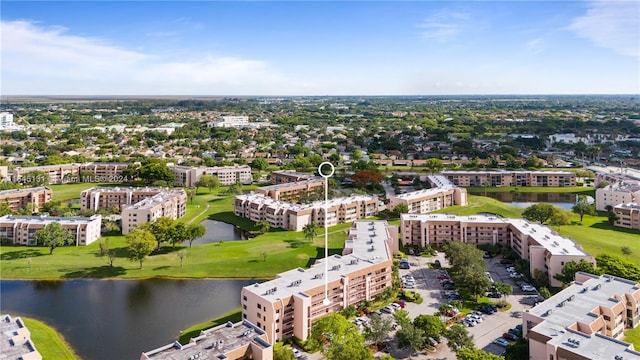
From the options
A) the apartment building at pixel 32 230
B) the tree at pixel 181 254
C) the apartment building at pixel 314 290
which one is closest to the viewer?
the apartment building at pixel 314 290

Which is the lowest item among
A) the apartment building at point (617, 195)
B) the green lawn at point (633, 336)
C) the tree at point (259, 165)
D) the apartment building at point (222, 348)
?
the green lawn at point (633, 336)

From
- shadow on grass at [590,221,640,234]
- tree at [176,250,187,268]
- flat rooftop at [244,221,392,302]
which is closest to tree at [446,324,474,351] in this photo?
flat rooftop at [244,221,392,302]

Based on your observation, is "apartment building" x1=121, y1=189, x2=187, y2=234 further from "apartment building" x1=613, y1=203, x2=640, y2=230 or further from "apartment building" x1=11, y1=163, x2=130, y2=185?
"apartment building" x1=613, y1=203, x2=640, y2=230

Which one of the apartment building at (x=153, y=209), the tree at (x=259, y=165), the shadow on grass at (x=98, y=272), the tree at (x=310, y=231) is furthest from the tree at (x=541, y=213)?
the tree at (x=259, y=165)

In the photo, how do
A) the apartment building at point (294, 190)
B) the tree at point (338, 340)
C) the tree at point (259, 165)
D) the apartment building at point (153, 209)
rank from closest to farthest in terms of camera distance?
the tree at point (338, 340) < the apartment building at point (153, 209) < the apartment building at point (294, 190) < the tree at point (259, 165)

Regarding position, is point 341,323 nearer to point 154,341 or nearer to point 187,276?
point 154,341

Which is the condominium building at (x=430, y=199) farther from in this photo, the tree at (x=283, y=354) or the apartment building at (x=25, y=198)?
the apartment building at (x=25, y=198)
